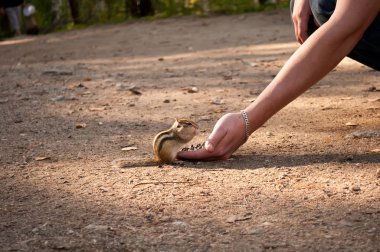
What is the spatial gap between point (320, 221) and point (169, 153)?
1016 millimetres

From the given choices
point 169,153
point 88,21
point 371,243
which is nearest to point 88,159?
point 169,153

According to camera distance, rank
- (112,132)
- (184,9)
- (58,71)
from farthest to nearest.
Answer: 1. (184,9)
2. (58,71)
3. (112,132)

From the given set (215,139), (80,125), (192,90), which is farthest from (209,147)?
(192,90)

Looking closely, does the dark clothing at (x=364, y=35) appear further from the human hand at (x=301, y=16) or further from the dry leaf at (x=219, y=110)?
the dry leaf at (x=219, y=110)

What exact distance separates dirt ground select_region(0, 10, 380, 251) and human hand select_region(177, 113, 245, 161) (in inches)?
2.5

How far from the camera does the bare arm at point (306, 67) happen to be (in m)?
2.78

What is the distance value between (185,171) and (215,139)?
22 cm

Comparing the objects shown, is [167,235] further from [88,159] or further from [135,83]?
[135,83]

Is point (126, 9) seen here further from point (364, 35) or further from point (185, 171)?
point (185, 171)

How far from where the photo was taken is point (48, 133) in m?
3.98

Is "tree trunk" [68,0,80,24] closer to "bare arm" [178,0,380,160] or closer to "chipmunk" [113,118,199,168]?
"chipmunk" [113,118,199,168]

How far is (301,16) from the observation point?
3.34 metres

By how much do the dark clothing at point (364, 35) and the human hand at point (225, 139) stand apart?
67 cm

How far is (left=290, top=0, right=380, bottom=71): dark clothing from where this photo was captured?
3029 mm
